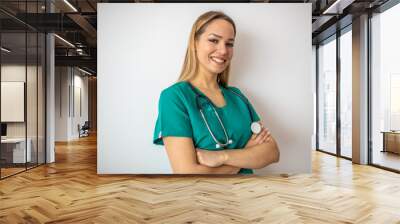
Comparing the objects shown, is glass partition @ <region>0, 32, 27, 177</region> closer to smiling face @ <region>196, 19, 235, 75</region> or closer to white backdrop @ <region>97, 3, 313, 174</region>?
white backdrop @ <region>97, 3, 313, 174</region>

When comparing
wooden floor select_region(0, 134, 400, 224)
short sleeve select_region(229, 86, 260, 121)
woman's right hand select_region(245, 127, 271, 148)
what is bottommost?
wooden floor select_region(0, 134, 400, 224)

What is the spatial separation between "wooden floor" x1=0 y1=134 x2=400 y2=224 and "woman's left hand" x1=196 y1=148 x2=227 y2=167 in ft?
1.13

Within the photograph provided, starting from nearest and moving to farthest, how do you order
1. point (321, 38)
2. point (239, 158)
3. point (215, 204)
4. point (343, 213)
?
point (343, 213)
point (215, 204)
point (239, 158)
point (321, 38)

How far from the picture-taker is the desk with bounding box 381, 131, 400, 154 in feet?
22.3

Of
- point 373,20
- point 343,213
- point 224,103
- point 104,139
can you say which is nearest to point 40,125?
point 104,139

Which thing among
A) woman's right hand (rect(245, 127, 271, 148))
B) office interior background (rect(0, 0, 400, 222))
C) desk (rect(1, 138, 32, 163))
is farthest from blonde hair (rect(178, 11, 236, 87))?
desk (rect(1, 138, 32, 163))

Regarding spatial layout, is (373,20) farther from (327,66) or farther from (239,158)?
(239,158)

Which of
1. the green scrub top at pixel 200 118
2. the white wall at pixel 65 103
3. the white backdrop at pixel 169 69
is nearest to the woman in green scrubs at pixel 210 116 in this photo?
the green scrub top at pixel 200 118

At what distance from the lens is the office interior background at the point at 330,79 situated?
6.29 meters

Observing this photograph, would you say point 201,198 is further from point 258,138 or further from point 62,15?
point 62,15

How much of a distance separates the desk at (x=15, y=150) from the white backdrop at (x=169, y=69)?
4.84 feet

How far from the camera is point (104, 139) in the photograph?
582cm

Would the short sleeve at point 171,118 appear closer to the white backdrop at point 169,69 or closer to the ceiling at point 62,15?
the white backdrop at point 169,69

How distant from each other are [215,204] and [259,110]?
1996mm
